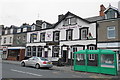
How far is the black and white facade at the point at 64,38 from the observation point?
23083mm

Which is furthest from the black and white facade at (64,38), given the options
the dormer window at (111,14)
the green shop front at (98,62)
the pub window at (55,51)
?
the green shop front at (98,62)

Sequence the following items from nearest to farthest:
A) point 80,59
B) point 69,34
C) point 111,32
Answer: point 80,59, point 111,32, point 69,34

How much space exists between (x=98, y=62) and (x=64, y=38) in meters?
11.1

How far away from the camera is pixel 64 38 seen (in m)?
26.0

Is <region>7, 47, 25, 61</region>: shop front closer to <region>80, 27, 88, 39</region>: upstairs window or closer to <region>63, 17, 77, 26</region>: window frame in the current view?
<region>63, 17, 77, 26</region>: window frame

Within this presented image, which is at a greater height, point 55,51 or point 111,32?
point 111,32

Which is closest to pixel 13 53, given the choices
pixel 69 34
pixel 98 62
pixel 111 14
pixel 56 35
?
pixel 56 35

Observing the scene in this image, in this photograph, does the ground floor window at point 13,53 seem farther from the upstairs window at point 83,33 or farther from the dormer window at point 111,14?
the dormer window at point 111,14

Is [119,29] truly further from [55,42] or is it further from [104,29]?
[55,42]

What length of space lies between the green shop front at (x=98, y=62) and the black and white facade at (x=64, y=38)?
3.47 metres

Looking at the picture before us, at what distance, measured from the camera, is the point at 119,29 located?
20375 millimetres

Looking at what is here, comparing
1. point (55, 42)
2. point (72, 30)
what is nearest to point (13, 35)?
point (55, 42)

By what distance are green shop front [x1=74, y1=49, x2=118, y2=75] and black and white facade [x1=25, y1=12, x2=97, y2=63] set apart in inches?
137

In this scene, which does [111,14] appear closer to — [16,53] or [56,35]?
[56,35]
